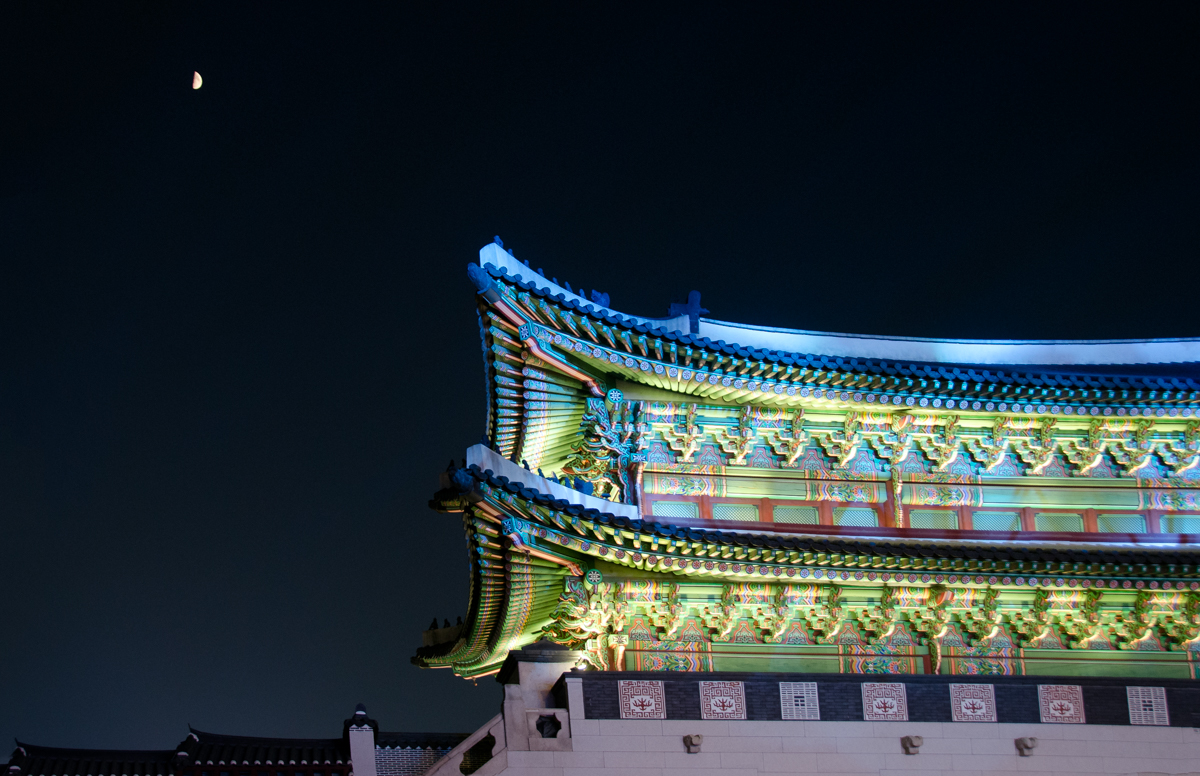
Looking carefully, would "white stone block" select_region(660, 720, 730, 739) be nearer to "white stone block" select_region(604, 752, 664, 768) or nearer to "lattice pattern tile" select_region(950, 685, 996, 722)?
"white stone block" select_region(604, 752, 664, 768)

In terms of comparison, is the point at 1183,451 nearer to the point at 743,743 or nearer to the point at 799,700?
the point at 799,700

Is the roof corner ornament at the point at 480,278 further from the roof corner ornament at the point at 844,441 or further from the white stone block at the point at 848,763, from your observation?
the white stone block at the point at 848,763

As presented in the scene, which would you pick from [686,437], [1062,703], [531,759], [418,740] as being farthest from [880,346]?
[418,740]

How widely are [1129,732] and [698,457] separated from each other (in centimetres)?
534

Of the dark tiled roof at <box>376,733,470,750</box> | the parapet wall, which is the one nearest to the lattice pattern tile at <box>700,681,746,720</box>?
the parapet wall

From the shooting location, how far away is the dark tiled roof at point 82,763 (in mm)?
13867

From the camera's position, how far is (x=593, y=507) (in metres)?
13.5

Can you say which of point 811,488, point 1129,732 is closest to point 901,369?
point 811,488

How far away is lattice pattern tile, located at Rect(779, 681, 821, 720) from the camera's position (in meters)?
13.3

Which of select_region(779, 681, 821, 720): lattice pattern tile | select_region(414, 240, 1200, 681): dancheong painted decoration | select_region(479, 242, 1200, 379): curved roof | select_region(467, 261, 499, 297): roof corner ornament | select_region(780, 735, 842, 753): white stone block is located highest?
select_region(467, 261, 499, 297): roof corner ornament

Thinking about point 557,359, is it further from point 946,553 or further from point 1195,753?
point 1195,753

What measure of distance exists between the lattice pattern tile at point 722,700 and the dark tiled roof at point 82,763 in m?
5.62

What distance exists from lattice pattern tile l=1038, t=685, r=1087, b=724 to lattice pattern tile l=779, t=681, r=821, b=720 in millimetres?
2433

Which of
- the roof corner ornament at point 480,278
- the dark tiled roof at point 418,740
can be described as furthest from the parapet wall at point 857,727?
the roof corner ornament at point 480,278
